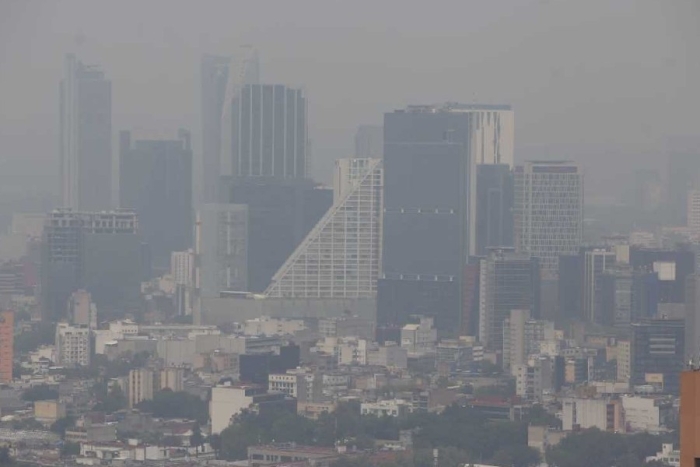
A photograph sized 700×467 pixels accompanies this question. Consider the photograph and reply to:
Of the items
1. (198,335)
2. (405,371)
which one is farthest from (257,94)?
(405,371)

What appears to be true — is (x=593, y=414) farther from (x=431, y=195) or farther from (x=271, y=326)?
(x=431, y=195)

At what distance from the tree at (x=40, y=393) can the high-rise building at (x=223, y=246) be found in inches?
434

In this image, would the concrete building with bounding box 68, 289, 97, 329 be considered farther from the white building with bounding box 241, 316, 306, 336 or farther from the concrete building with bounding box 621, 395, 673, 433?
the concrete building with bounding box 621, 395, 673, 433

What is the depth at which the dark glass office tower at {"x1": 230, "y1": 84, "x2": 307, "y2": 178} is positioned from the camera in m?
39.1

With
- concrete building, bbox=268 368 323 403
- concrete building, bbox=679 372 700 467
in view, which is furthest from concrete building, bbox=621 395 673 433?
concrete building, bbox=679 372 700 467

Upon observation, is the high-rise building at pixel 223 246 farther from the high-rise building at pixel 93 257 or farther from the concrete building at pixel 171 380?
the concrete building at pixel 171 380

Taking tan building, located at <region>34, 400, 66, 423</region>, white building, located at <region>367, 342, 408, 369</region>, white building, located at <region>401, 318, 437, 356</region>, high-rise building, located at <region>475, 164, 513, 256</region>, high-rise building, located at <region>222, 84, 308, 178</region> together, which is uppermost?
high-rise building, located at <region>222, 84, 308, 178</region>

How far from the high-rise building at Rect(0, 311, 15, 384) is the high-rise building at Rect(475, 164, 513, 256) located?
811 cm

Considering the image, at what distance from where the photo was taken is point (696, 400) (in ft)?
20.8

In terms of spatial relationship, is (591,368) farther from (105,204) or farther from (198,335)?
(105,204)

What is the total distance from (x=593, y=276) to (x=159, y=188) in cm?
1034

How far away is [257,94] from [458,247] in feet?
23.1

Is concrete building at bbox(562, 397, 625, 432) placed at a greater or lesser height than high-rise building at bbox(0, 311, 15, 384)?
lesser

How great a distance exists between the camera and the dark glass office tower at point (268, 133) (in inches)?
1540
